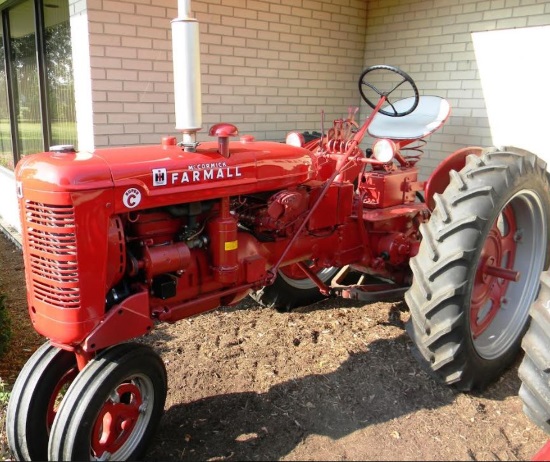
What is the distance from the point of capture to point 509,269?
3240 millimetres

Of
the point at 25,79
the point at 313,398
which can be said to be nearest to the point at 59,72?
the point at 25,79

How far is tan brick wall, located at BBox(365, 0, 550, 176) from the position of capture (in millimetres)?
4805

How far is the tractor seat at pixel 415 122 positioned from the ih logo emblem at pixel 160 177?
87.1 inches

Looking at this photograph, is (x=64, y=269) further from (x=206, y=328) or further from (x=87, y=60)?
(x=87, y=60)

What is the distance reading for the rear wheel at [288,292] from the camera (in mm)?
3943

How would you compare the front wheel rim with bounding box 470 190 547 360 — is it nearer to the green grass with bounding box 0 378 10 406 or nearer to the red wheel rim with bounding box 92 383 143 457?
the red wheel rim with bounding box 92 383 143 457

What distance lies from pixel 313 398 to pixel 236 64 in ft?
11.0

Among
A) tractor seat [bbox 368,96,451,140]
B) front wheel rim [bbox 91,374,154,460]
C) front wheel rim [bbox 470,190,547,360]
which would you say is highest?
tractor seat [bbox 368,96,451,140]

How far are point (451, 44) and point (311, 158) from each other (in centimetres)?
296

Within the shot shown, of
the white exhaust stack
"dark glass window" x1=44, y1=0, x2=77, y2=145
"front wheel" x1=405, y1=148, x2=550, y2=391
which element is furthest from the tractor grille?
"dark glass window" x1=44, y1=0, x2=77, y2=145

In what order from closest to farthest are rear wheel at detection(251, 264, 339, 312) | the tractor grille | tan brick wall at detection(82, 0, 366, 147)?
the tractor grille, rear wheel at detection(251, 264, 339, 312), tan brick wall at detection(82, 0, 366, 147)

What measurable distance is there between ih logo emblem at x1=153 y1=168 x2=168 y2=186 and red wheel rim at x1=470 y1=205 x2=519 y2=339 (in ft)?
6.26

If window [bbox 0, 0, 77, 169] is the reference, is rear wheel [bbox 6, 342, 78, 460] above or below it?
below

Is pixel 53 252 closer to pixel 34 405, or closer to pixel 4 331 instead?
pixel 34 405
